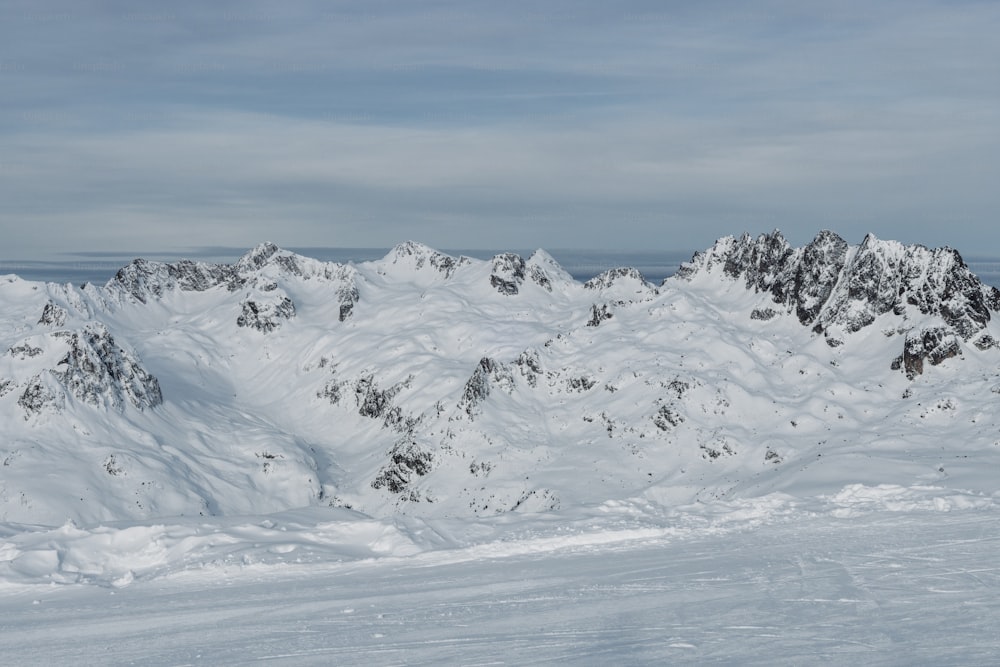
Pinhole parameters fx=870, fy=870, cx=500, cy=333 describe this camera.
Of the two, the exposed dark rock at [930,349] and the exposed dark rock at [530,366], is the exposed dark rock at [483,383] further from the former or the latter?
the exposed dark rock at [930,349]

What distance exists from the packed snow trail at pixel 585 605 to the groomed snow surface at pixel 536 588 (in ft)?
0.18

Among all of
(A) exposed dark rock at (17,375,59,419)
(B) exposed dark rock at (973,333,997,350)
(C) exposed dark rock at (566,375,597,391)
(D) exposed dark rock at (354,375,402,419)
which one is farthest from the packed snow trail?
(A) exposed dark rock at (17,375,59,419)

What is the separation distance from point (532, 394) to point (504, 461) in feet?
43.5

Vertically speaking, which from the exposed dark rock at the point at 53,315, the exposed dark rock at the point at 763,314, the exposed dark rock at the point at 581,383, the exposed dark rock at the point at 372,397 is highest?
the exposed dark rock at the point at 763,314

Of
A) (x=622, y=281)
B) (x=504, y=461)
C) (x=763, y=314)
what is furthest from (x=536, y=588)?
(x=622, y=281)

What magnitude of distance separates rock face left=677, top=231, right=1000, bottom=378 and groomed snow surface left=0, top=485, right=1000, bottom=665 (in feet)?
194

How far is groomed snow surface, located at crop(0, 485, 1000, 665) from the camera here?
497 inches

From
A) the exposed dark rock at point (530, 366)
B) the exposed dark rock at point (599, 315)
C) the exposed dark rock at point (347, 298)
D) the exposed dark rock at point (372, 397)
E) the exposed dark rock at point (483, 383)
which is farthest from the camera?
the exposed dark rock at point (347, 298)

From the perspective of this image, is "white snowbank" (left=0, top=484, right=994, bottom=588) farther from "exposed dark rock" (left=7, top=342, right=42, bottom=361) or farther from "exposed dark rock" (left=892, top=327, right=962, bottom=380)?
"exposed dark rock" (left=7, top=342, right=42, bottom=361)

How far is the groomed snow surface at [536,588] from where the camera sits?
41.4 feet

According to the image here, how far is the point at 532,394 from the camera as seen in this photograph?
3733 inches

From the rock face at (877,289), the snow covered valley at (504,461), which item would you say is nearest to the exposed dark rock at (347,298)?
the snow covered valley at (504,461)

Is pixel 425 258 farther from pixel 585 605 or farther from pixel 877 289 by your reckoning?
pixel 585 605

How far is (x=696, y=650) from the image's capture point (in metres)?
12.0
